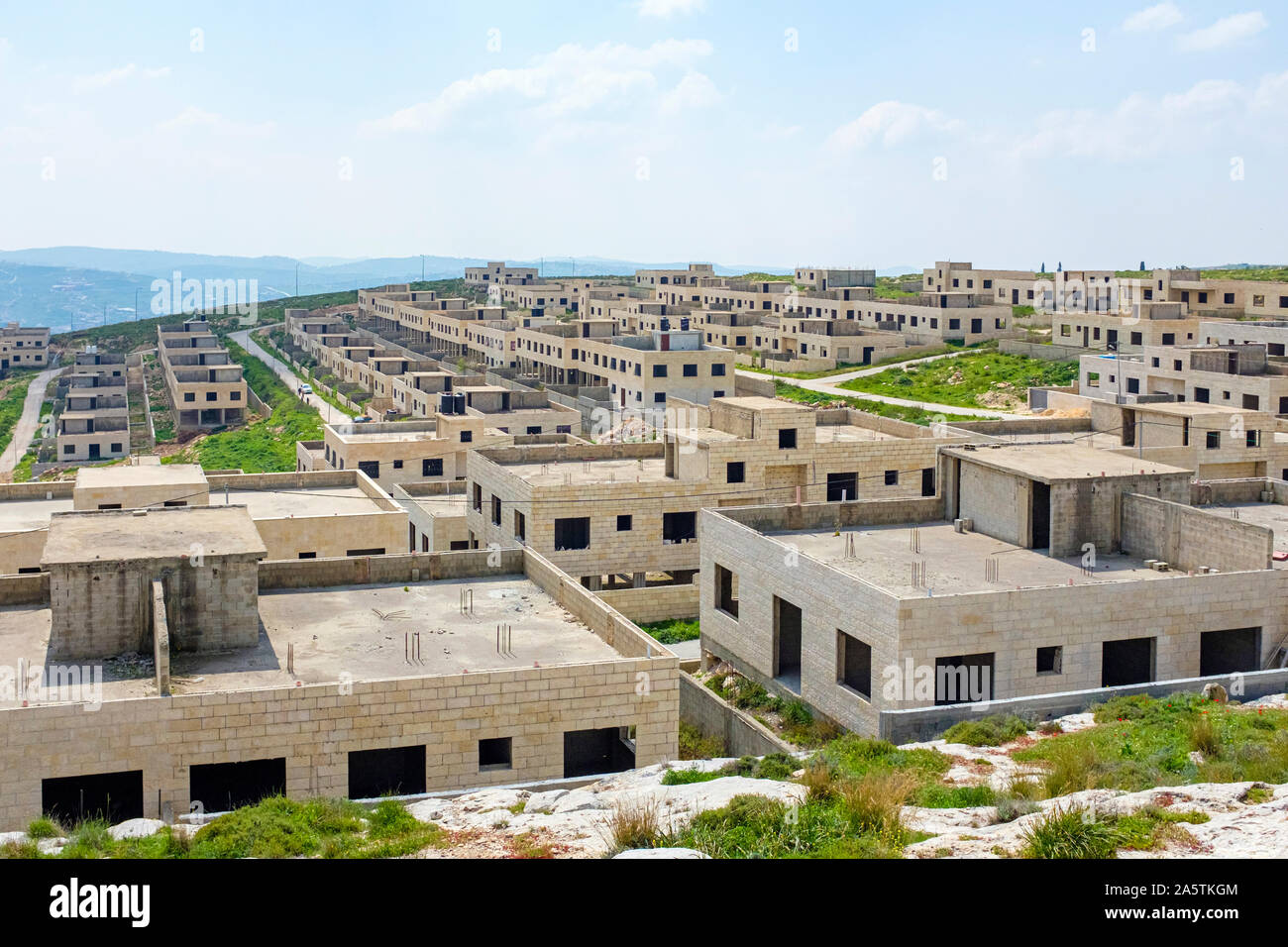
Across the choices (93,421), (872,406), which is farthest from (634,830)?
(93,421)

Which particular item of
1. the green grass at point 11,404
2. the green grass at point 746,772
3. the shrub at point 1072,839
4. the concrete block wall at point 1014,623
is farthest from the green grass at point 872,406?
the green grass at point 11,404

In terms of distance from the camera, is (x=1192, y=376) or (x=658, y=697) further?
(x=1192, y=376)

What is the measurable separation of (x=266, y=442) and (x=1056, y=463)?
7877cm

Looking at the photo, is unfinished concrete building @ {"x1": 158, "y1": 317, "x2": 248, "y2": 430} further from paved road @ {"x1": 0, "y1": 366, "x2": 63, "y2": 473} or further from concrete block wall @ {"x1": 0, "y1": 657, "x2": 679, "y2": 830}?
concrete block wall @ {"x1": 0, "y1": 657, "x2": 679, "y2": 830}

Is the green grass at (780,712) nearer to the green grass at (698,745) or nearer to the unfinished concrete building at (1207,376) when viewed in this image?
the green grass at (698,745)

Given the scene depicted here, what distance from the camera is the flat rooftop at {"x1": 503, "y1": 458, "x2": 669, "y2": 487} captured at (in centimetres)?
4850

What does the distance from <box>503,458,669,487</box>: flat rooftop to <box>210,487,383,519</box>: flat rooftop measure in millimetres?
5613

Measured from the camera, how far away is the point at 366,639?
1095 inches

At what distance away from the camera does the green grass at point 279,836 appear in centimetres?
1644

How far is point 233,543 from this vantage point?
27609 mm
